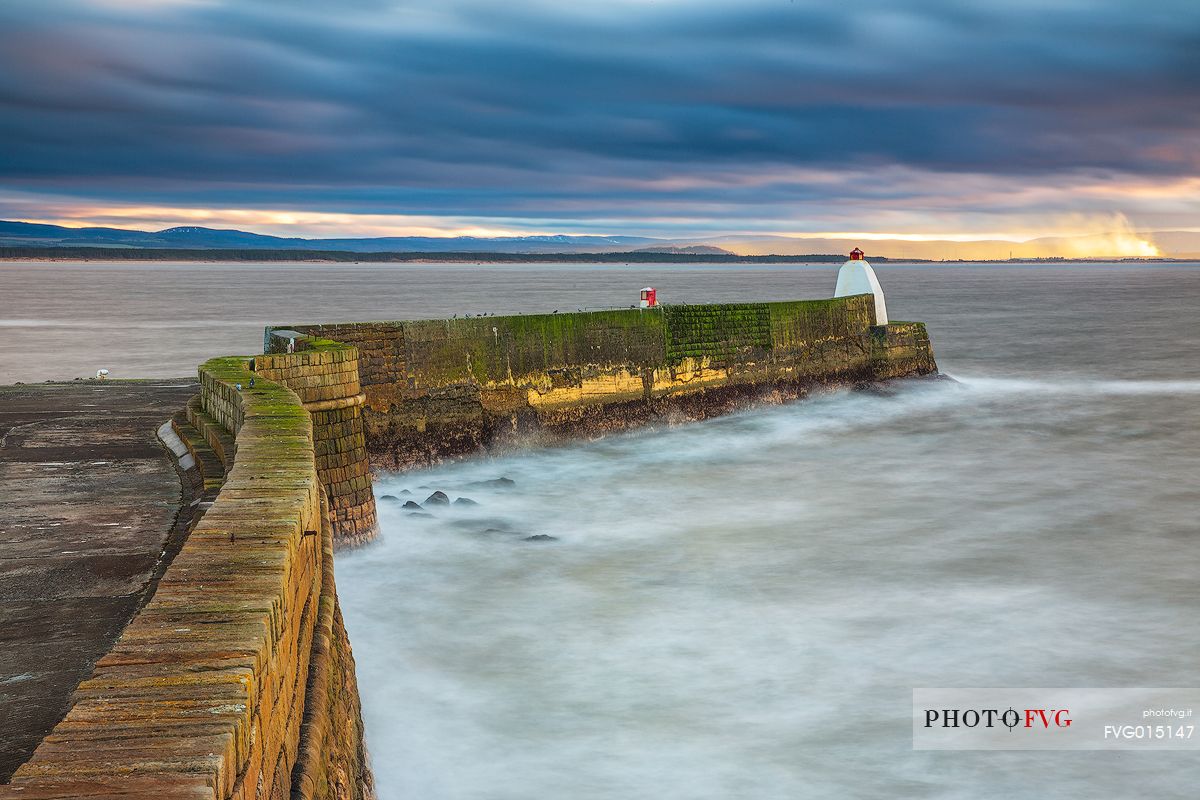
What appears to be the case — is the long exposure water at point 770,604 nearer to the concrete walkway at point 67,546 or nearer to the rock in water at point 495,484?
the rock in water at point 495,484

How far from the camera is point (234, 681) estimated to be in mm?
2766

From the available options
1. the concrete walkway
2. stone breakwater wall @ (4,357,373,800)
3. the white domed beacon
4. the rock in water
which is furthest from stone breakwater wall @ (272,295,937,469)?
stone breakwater wall @ (4,357,373,800)

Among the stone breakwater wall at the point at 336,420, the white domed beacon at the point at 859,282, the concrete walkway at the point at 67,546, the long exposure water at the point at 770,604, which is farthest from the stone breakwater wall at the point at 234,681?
the white domed beacon at the point at 859,282

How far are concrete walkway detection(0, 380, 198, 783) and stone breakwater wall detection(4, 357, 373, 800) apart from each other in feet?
2.23

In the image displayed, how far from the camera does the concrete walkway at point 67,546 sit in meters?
3.98

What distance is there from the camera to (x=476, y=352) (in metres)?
14.9

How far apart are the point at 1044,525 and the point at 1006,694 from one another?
5.52 meters

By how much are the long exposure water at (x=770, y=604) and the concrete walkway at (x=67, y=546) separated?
1.96 metres

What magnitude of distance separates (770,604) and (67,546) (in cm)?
588

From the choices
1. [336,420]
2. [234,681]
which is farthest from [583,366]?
[234,681]

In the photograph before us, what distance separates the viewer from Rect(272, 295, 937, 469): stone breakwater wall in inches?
544

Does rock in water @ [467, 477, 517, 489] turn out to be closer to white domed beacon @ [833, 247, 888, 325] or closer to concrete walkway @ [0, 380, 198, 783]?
concrete walkway @ [0, 380, 198, 783]

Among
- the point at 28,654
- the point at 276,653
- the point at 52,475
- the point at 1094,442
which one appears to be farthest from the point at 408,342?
the point at 1094,442

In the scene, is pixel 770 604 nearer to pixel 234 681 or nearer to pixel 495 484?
pixel 495 484
